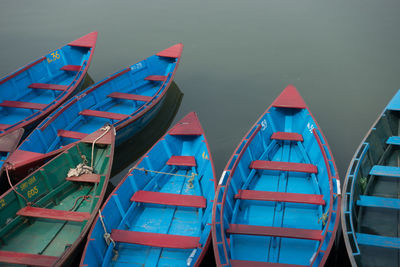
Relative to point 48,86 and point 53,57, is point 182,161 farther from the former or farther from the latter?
point 53,57

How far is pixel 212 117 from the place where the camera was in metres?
11.7

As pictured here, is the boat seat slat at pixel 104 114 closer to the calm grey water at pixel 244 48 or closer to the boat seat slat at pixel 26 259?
the calm grey water at pixel 244 48

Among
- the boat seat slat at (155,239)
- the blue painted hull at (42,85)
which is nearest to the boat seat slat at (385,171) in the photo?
the boat seat slat at (155,239)

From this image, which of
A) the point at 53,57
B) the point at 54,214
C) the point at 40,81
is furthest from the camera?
the point at 53,57

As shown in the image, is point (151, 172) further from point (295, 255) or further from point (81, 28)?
point (81, 28)

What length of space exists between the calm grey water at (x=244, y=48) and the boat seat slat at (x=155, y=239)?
3918 millimetres

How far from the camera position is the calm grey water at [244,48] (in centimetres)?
1160

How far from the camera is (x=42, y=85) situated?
1159 cm

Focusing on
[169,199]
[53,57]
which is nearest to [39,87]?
[53,57]

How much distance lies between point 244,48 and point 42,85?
25.6ft

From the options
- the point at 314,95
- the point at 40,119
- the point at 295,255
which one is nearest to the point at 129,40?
the point at 40,119

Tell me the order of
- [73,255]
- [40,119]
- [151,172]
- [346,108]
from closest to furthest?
1. [73,255]
2. [151,172]
3. [40,119]
4. [346,108]

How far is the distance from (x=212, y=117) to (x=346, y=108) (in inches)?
165

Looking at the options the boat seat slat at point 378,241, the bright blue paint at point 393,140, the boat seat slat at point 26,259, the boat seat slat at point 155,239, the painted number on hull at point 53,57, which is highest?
the painted number on hull at point 53,57
